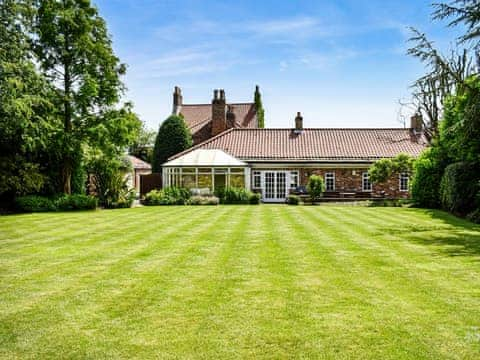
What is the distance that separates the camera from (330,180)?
30062 mm

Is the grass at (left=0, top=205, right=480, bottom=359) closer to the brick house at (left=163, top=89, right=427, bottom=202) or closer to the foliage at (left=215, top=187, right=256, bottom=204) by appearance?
the foliage at (left=215, top=187, right=256, bottom=204)

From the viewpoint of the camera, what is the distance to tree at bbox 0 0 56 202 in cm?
1855

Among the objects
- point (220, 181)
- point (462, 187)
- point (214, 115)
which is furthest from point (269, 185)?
point (462, 187)

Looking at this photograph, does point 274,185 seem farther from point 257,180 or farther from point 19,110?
point 19,110

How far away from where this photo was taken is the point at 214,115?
131ft

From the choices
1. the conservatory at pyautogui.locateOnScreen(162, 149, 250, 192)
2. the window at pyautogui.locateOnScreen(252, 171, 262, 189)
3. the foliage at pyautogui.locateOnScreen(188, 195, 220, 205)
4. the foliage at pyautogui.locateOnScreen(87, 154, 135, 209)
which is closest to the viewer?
the foliage at pyautogui.locateOnScreen(87, 154, 135, 209)

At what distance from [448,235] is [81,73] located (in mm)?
17498

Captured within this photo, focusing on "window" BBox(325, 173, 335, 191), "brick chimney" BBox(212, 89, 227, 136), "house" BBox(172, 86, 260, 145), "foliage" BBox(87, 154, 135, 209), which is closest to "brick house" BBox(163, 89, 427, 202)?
"window" BBox(325, 173, 335, 191)

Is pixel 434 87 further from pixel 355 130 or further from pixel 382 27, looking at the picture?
pixel 355 130

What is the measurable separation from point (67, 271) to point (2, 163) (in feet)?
48.2

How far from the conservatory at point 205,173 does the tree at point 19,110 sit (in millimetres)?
8189

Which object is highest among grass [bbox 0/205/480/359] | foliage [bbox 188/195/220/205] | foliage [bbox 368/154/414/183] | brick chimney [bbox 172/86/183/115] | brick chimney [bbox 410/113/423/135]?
brick chimney [bbox 172/86/183/115]

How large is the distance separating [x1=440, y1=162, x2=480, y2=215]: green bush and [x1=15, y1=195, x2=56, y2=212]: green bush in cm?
1614

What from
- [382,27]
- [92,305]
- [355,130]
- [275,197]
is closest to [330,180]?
[275,197]
